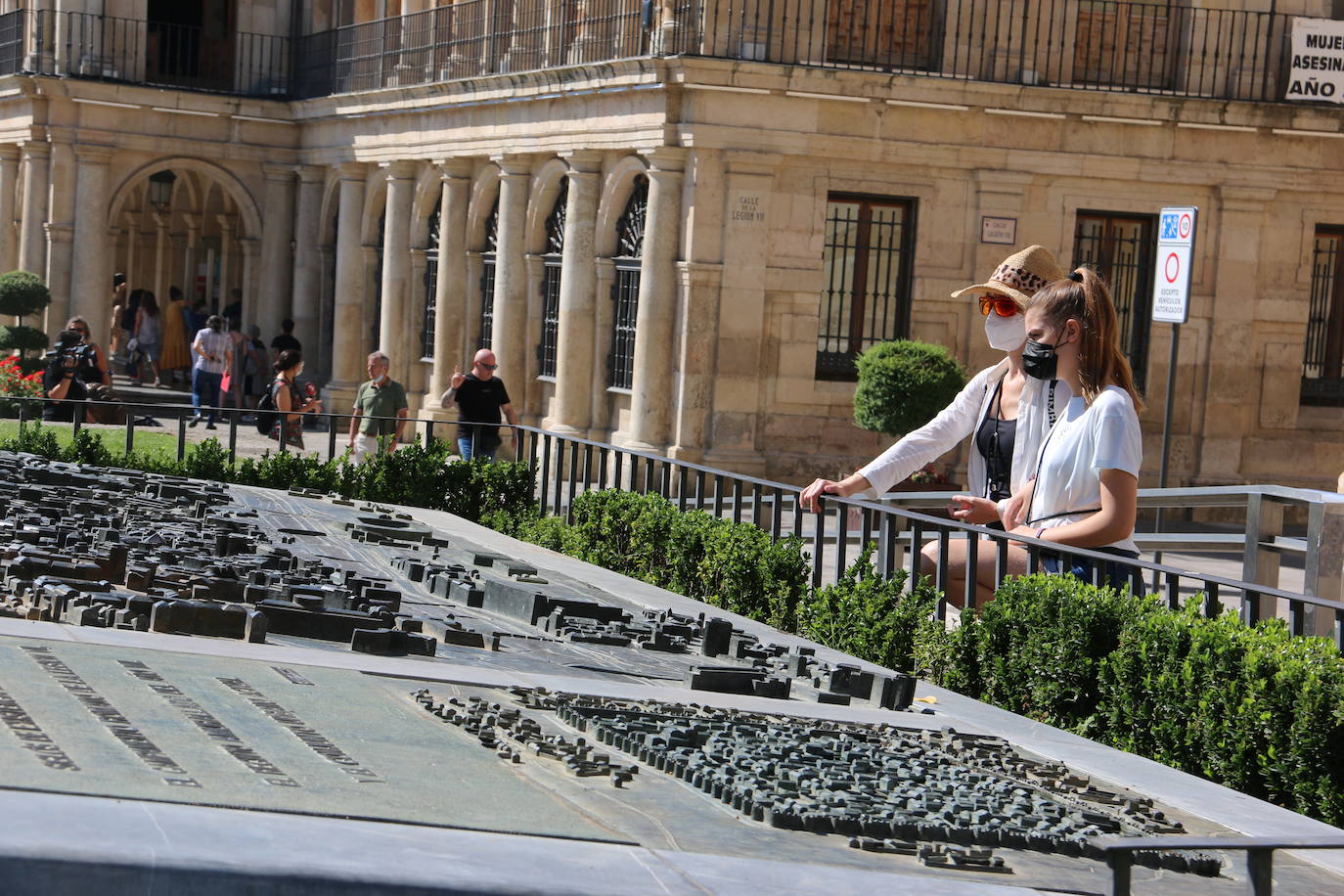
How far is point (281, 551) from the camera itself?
8516mm

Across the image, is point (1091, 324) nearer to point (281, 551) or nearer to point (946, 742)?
point (946, 742)

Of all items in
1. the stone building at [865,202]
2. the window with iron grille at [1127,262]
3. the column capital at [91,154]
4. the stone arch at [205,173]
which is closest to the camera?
the stone building at [865,202]

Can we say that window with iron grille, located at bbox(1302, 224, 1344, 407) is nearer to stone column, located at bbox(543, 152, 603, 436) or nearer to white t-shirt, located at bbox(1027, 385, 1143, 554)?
stone column, located at bbox(543, 152, 603, 436)

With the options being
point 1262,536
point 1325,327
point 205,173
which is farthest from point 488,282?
point 1262,536

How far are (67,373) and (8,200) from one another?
1335cm

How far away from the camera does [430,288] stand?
89.2ft

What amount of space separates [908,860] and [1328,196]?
17.7 metres

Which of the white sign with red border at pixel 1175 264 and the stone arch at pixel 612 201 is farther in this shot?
the stone arch at pixel 612 201

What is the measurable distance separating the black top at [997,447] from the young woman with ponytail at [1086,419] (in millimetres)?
379

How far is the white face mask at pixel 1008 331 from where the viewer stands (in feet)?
25.8

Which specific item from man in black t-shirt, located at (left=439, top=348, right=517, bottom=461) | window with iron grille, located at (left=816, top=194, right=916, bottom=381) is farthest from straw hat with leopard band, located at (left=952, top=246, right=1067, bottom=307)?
window with iron grille, located at (left=816, top=194, right=916, bottom=381)

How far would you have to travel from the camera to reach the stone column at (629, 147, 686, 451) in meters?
19.8

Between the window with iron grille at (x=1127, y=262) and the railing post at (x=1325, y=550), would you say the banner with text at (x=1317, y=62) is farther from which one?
the railing post at (x=1325, y=550)

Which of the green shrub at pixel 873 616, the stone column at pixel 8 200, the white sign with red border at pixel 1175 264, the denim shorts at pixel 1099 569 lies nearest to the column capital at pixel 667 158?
the white sign with red border at pixel 1175 264
